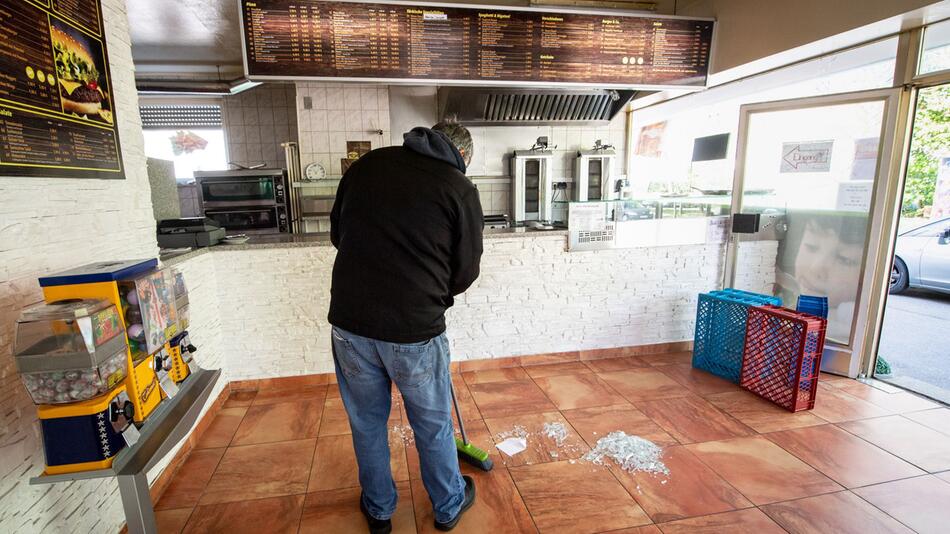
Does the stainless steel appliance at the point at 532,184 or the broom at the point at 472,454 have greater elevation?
the stainless steel appliance at the point at 532,184

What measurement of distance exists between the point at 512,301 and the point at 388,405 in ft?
5.54

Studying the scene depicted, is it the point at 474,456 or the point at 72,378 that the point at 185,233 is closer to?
the point at 72,378

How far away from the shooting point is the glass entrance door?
9.64 ft

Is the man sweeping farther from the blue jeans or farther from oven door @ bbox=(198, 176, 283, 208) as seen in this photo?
oven door @ bbox=(198, 176, 283, 208)

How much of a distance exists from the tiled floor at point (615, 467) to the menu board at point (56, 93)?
149cm

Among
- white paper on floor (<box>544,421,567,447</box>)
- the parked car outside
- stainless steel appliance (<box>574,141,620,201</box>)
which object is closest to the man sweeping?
white paper on floor (<box>544,421,567,447</box>)

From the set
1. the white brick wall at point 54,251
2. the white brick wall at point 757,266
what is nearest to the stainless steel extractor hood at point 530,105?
the white brick wall at point 757,266

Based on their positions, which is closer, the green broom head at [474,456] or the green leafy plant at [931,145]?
the green broom head at [474,456]

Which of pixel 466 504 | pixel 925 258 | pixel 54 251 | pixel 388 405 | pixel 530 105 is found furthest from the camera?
pixel 925 258

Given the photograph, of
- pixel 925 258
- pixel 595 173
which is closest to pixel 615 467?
pixel 595 173

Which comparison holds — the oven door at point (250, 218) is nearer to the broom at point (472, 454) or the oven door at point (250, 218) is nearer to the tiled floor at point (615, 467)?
the tiled floor at point (615, 467)

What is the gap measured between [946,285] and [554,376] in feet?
16.2

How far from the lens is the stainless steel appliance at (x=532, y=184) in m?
5.31

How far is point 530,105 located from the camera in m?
4.74
